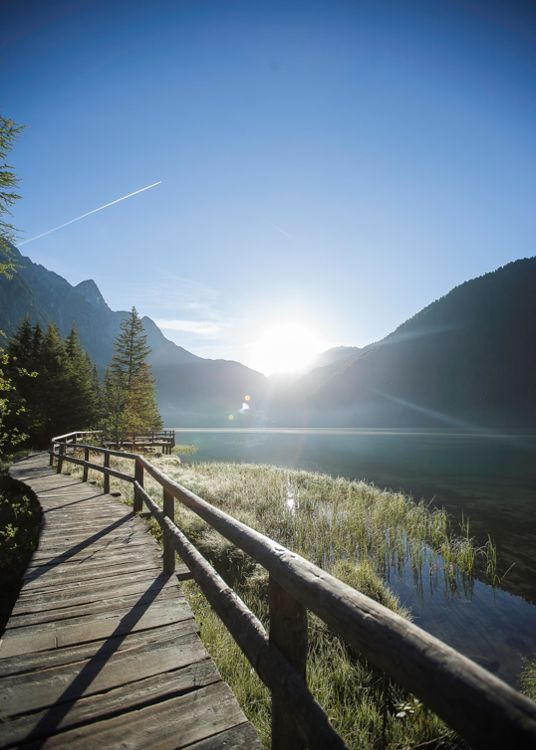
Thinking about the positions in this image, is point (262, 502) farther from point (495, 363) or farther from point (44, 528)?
point (495, 363)

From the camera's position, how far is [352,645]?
1300 mm

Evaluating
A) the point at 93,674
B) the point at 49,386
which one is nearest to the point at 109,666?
the point at 93,674

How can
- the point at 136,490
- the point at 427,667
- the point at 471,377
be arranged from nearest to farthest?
the point at 427,667
the point at 136,490
the point at 471,377

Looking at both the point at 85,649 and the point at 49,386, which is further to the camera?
the point at 49,386

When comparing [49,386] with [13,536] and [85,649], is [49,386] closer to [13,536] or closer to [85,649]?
[13,536]

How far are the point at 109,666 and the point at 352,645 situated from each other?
2.81m

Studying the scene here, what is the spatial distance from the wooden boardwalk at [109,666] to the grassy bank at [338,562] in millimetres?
874

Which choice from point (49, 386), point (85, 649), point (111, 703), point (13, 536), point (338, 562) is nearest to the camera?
point (111, 703)

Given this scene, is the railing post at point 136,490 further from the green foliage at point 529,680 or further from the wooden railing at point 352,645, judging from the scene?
the green foliage at point 529,680

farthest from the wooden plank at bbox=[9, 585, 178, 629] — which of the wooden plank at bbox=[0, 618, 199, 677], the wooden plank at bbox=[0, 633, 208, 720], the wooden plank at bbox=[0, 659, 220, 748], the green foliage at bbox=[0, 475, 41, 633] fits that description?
the green foliage at bbox=[0, 475, 41, 633]

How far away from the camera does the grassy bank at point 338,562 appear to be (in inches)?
143

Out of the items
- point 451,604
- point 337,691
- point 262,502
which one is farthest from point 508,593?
point 262,502

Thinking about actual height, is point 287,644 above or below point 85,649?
above

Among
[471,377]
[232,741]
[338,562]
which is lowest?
[338,562]
